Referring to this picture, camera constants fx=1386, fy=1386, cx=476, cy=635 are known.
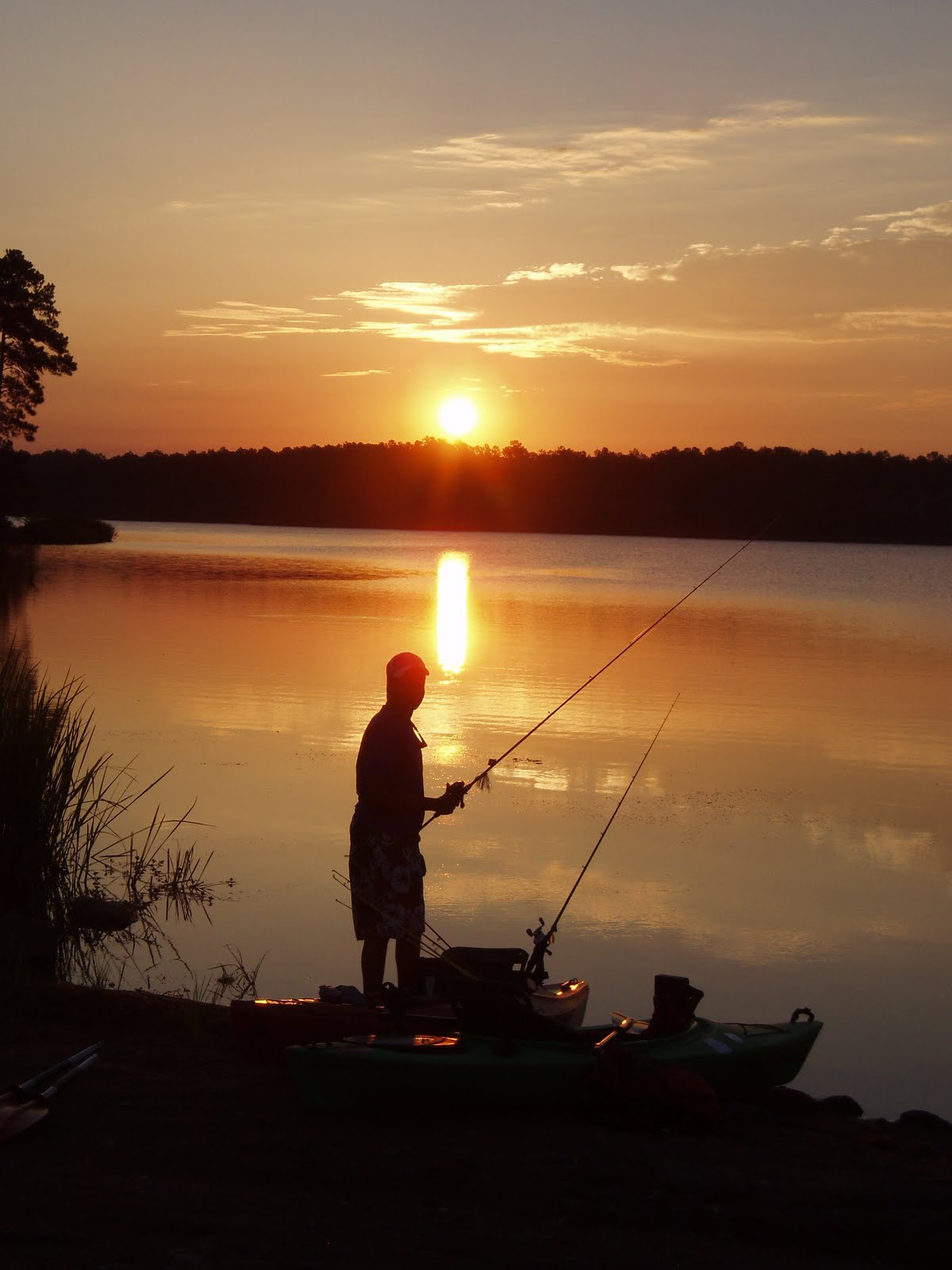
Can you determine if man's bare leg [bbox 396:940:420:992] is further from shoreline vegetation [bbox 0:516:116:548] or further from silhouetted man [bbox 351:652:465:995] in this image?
shoreline vegetation [bbox 0:516:116:548]

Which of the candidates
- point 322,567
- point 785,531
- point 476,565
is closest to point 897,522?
point 785,531

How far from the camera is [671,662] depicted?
2503cm

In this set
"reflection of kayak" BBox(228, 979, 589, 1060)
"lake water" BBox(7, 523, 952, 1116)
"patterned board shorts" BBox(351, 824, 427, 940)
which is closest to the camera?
"reflection of kayak" BBox(228, 979, 589, 1060)

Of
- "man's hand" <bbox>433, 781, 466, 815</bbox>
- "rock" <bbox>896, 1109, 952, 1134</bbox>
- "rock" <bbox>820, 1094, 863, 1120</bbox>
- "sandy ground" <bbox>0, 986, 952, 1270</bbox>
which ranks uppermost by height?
"man's hand" <bbox>433, 781, 466, 815</bbox>

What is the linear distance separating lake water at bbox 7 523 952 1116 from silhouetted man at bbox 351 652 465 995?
1737 millimetres

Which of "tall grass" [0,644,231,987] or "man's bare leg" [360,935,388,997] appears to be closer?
"man's bare leg" [360,935,388,997]

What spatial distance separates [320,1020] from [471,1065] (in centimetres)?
83

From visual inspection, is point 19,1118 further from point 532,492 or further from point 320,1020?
point 532,492

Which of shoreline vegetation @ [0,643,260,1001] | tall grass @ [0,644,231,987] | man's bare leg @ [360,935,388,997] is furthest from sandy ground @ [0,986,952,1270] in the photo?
tall grass @ [0,644,231,987]

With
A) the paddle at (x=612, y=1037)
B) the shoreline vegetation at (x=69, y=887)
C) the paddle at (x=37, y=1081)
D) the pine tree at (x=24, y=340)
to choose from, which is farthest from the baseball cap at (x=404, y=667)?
the pine tree at (x=24, y=340)

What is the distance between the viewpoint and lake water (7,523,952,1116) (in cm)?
855

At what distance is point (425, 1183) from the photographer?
16.0 ft

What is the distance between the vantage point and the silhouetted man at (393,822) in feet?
21.3

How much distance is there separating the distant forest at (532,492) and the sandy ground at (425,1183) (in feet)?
343
